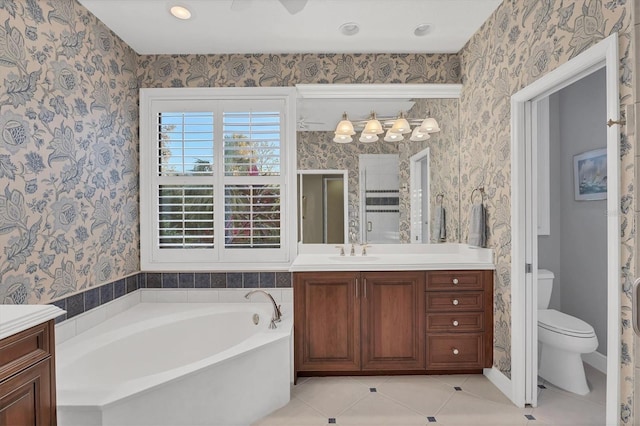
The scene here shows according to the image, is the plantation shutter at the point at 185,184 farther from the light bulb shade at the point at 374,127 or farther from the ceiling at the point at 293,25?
the light bulb shade at the point at 374,127

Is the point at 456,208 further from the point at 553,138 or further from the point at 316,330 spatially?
the point at 316,330

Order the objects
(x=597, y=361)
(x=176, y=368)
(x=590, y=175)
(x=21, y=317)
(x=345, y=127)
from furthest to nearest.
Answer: (x=345, y=127) → (x=590, y=175) → (x=597, y=361) → (x=176, y=368) → (x=21, y=317)

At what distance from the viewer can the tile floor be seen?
206 cm

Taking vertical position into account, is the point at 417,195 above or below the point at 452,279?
above

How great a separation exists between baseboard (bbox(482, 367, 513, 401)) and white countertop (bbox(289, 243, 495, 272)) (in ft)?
2.45

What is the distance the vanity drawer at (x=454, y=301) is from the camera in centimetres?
253

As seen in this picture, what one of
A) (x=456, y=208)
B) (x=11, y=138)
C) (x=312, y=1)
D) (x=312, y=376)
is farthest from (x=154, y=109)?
(x=456, y=208)

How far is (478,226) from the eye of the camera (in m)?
2.55

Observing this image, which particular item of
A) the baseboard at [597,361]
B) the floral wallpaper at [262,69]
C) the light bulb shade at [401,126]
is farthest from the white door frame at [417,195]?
the baseboard at [597,361]

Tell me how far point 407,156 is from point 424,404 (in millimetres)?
1928

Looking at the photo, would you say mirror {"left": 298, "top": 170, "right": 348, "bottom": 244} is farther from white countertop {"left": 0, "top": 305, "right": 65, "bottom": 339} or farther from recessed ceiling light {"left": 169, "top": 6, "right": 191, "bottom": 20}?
white countertop {"left": 0, "top": 305, "right": 65, "bottom": 339}

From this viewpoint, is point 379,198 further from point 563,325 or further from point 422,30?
point 563,325

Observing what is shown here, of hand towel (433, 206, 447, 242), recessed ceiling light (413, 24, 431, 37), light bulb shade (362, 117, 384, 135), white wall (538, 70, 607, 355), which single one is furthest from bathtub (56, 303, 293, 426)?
white wall (538, 70, 607, 355)

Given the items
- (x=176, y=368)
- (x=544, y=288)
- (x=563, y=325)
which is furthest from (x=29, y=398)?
(x=544, y=288)
